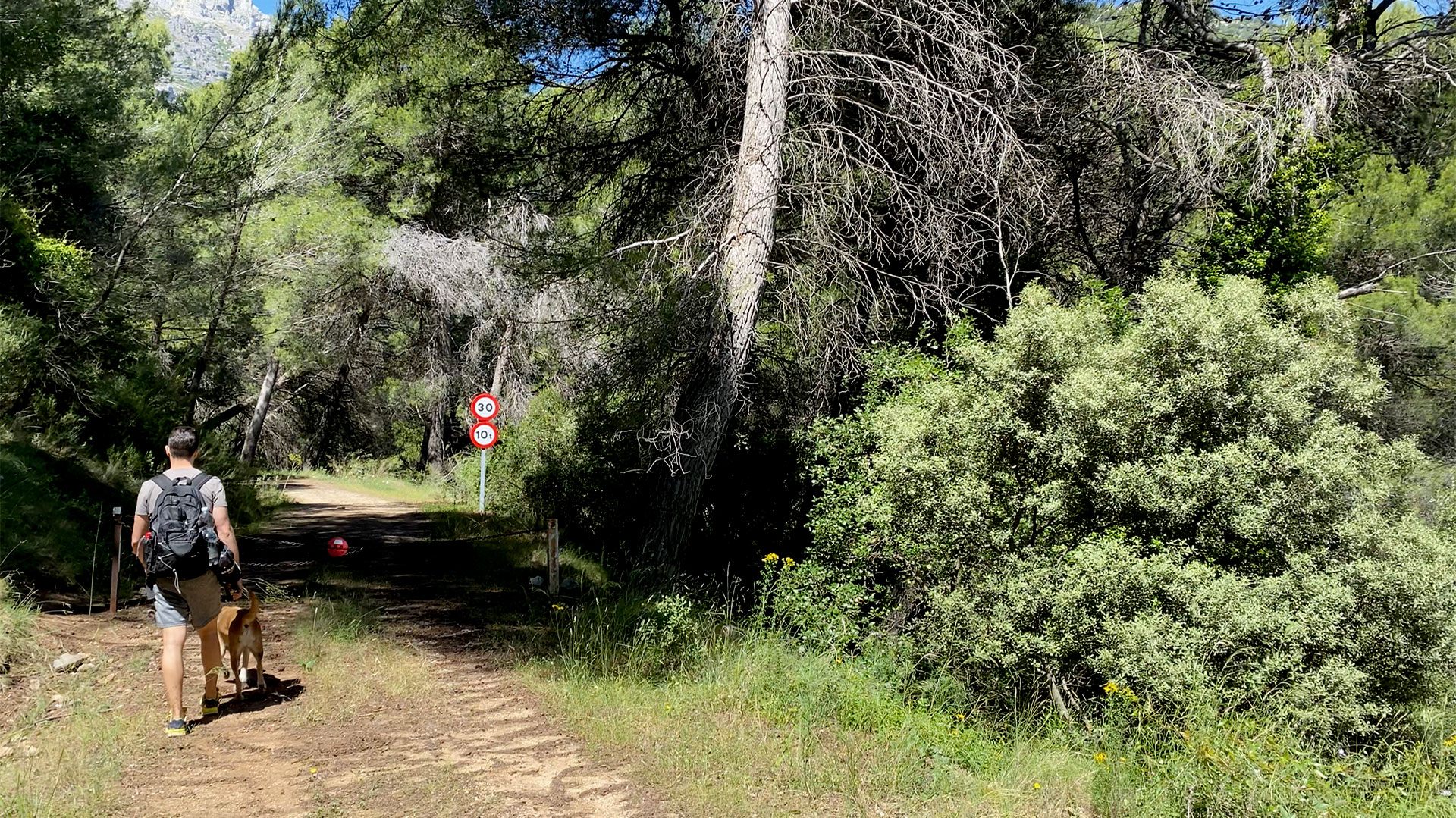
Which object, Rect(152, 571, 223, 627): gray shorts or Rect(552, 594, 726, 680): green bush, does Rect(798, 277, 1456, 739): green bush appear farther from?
Rect(152, 571, 223, 627): gray shorts

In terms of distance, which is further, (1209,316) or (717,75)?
(717,75)

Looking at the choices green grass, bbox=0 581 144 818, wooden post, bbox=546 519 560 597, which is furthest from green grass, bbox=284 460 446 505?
green grass, bbox=0 581 144 818

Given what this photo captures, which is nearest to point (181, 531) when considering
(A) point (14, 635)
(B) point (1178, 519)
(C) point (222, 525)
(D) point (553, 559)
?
(C) point (222, 525)

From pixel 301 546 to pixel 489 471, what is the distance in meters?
4.66

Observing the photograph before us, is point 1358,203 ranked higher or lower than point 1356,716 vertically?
higher

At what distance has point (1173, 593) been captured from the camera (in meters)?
6.87

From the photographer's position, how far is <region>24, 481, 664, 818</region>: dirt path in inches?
197

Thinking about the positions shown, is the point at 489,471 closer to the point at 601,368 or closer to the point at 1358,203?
the point at 601,368

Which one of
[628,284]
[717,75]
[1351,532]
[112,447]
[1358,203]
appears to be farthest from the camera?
[1358,203]

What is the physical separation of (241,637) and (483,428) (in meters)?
10.8

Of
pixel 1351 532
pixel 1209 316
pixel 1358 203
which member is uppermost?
pixel 1358 203

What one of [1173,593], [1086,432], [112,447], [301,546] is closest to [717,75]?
[1086,432]

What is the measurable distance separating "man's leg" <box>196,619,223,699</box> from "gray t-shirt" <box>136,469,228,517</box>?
0.77m

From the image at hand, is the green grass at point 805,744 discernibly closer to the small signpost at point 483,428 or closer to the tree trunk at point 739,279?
the tree trunk at point 739,279
